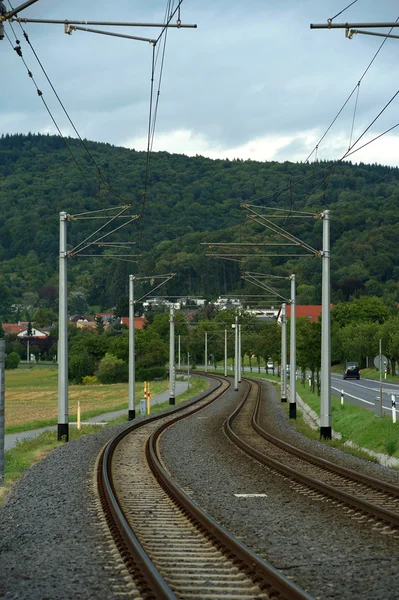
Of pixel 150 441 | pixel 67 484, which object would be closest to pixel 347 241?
pixel 150 441

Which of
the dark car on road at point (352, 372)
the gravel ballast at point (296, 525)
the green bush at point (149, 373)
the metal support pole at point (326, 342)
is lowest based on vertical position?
the green bush at point (149, 373)

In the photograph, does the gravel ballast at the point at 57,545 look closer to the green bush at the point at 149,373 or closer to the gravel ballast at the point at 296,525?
the gravel ballast at the point at 296,525

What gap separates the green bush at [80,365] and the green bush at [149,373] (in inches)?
322

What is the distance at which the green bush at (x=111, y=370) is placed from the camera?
12156cm

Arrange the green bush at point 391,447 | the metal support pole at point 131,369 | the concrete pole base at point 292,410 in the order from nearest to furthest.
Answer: the green bush at point 391,447
the concrete pole base at point 292,410
the metal support pole at point 131,369

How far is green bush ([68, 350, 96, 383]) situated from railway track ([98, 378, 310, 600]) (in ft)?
353

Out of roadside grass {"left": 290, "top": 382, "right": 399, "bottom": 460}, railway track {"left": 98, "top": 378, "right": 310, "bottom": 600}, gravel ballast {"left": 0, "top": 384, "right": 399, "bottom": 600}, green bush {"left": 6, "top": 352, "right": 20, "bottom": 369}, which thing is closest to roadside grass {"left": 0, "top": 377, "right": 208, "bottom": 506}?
gravel ballast {"left": 0, "top": 384, "right": 399, "bottom": 600}

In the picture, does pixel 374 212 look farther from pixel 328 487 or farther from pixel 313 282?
pixel 328 487

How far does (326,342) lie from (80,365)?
99.4 metres

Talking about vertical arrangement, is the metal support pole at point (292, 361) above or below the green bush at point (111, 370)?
above

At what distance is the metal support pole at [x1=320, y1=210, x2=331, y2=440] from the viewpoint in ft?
99.7

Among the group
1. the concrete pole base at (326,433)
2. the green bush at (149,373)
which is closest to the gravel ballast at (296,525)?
the concrete pole base at (326,433)

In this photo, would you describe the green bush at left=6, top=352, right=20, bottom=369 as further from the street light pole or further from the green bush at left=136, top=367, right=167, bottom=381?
the street light pole

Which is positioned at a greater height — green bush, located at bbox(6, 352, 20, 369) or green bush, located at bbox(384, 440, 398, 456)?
green bush, located at bbox(384, 440, 398, 456)
